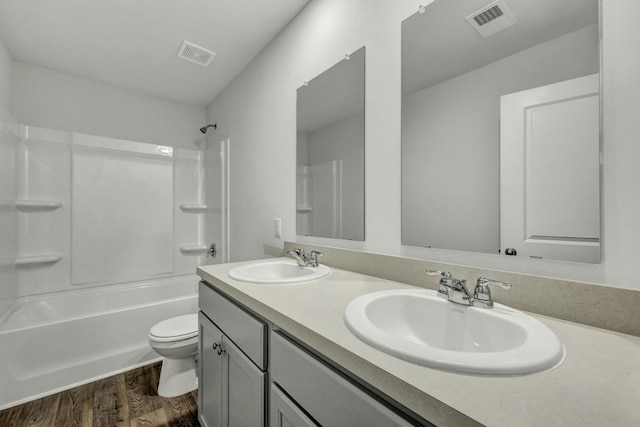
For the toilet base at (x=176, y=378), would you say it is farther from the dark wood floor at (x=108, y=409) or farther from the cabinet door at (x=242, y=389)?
the cabinet door at (x=242, y=389)

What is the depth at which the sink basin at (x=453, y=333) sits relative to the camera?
0.48m

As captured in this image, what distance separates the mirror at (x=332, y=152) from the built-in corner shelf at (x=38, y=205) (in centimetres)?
222

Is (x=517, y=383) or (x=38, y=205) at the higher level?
Result: (x=38, y=205)

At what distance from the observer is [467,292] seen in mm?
785

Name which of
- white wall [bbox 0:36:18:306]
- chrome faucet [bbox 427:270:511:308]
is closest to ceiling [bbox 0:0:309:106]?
white wall [bbox 0:36:18:306]

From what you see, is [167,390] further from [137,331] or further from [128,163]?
[128,163]

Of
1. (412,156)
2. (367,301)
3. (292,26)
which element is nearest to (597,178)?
(412,156)

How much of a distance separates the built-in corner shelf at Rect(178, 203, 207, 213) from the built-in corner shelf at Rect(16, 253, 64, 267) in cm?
107

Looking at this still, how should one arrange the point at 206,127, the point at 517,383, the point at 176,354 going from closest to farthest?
1. the point at 517,383
2. the point at 176,354
3. the point at 206,127

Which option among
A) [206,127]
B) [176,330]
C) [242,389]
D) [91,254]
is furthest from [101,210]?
[242,389]

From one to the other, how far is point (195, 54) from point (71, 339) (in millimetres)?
2323

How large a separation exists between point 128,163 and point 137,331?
159 centimetres

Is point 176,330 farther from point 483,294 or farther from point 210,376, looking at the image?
point 483,294

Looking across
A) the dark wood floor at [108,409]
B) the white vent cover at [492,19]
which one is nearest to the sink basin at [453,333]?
the white vent cover at [492,19]
